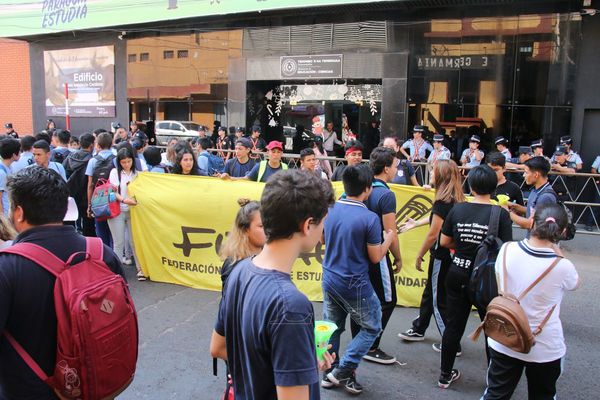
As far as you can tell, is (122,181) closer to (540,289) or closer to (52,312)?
(52,312)

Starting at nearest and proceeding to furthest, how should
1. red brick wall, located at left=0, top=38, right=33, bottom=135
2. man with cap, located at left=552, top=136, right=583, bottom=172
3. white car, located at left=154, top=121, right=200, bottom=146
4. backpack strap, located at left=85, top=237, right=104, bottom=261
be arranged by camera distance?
backpack strap, located at left=85, top=237, right=104, bottom=261
man with cap, located at left=552, top=136, right=583, bottom=172
white car, located at left=154, top=121, right=200, bottom=146
red brick wall, located at left=0, top=38, right=33, bottom=135

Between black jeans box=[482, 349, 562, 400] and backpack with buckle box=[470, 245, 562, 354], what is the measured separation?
0.63ft

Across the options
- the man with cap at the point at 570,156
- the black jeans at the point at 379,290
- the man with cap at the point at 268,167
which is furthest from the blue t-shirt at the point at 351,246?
the man with cap at the point at 570,156

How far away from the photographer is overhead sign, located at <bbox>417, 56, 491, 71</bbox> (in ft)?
41.0

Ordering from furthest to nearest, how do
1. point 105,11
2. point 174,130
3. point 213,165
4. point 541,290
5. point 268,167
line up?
point 174,130, point 105,11, point 213,165, point 268,167, point 541,290

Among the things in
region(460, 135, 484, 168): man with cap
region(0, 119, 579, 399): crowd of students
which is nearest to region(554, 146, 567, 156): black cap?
region(460, 135, 484, 168): man with cap

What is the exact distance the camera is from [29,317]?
219cm

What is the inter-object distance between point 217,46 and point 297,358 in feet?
50.8

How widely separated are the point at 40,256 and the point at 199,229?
14.4 feet

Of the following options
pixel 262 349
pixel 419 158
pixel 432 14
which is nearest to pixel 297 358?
pixel 262 349

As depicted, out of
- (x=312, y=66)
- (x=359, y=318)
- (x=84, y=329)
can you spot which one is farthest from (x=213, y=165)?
(x=84, y=329)

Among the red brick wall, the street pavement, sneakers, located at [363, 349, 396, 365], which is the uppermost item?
the red brick wall

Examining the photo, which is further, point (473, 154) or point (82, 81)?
point (82, 81)

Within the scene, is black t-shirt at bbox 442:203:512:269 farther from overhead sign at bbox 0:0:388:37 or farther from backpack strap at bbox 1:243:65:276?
overhead sign at bbox 0:0:388:37
